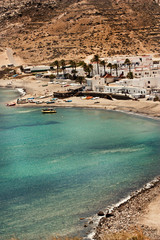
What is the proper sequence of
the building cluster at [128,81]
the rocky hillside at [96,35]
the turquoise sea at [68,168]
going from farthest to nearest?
the rocky hillside at [96,35] → the building cluster at [128,81] → the turquoise sea at [68,168]

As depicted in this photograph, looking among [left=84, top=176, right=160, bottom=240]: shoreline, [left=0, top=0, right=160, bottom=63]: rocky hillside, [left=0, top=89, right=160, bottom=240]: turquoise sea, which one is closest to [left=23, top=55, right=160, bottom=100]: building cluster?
[left=0, top=89, right=160, bottom=240]: turquoise sea

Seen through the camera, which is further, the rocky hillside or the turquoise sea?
the rocky hillside

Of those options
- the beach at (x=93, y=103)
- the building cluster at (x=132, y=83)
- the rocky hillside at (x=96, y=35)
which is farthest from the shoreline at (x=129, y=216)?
the rocky hillside at (x=96, y=35)

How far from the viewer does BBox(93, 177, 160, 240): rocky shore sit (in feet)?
88.3

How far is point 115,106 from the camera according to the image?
77.4 m

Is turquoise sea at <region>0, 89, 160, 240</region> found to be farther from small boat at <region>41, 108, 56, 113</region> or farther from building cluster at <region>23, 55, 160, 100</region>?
building cluster at <region>23, 55, 160, 100</region>

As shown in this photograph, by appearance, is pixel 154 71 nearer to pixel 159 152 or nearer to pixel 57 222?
pixel 159 152

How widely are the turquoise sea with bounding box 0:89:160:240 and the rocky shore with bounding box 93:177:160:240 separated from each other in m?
1.35

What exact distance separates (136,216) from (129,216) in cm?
57

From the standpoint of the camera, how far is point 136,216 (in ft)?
95.5

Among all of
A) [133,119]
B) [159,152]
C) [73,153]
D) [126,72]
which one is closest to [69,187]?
[73,153]

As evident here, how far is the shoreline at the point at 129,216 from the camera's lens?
26.9m

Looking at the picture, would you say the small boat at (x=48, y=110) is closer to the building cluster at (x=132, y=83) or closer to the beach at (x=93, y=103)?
the beach at (x=93, y=103)

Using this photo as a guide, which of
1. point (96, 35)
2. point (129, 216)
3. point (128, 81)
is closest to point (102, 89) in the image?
point (128, 81)
